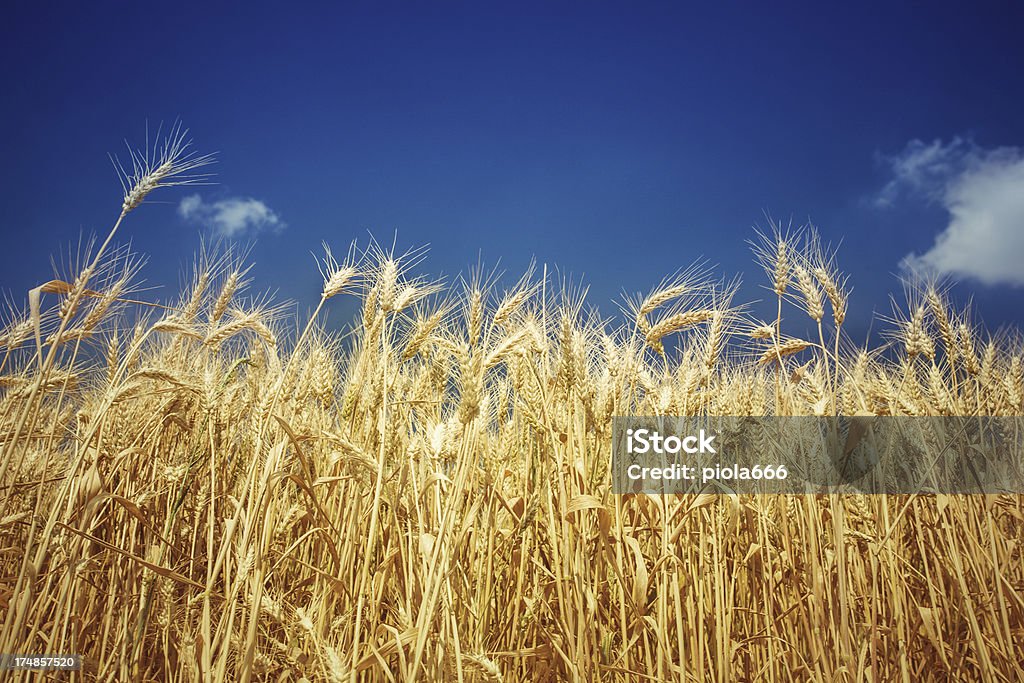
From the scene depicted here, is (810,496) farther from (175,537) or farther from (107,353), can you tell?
(107,353)

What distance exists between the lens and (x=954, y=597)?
222cm

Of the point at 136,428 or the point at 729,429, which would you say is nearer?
the point at 729,429

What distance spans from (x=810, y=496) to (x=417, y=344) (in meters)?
1.33

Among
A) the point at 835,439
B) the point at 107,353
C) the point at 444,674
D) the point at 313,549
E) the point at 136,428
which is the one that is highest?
the point at 107,353

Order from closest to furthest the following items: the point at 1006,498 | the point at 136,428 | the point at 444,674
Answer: the point at 444,674, the point at 1006,498, the point at 136,428

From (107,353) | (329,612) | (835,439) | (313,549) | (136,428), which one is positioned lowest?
(329,612)

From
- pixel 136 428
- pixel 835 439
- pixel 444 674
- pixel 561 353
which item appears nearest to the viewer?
pixel 444 674

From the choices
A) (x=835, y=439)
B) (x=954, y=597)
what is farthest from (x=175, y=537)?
(x=954, y=597)

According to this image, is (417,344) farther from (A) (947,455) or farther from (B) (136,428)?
(A) (947,455)

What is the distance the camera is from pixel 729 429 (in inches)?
79.1

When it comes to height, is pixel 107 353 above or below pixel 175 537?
above

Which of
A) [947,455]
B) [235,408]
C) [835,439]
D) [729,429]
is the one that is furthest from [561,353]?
[947,455]

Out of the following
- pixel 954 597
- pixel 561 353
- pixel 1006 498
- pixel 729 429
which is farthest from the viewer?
pixel 1006 498

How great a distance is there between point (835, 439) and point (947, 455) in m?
1.19
